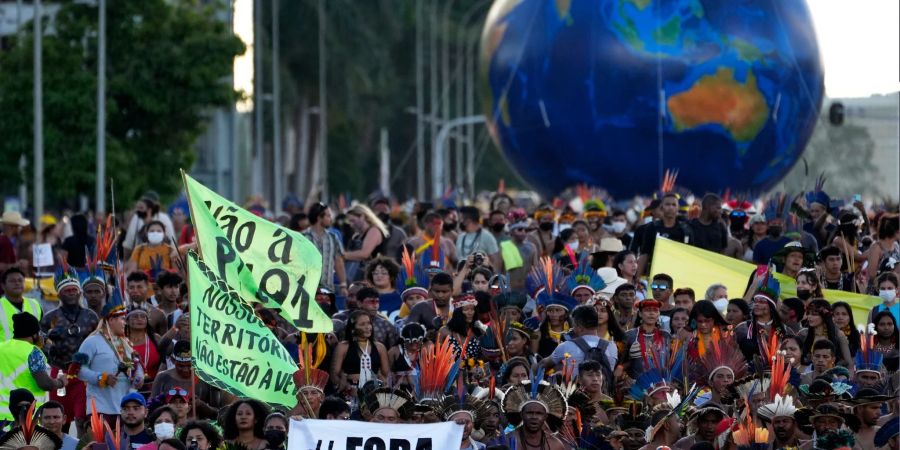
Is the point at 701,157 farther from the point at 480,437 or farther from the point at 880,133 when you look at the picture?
the point at 880,133

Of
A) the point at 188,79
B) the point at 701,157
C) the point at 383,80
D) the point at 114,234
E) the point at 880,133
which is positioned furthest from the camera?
the point at 383,80

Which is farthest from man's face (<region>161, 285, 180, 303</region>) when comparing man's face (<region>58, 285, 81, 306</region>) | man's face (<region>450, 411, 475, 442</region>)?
man's face (<region>450, 411, 475, 442</region>)

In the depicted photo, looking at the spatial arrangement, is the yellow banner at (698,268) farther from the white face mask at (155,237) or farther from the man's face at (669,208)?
the white face mask at (155,237)

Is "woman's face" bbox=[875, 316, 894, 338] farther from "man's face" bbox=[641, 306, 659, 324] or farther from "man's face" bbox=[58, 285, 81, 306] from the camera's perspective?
"man's face" bbox=[58, 285, 81, 306]

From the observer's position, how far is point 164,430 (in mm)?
13273

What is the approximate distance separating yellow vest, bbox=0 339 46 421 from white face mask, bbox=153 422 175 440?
62.3 inches

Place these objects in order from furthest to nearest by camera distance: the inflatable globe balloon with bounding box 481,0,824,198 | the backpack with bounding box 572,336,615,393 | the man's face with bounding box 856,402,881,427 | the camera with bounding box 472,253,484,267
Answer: the inflatable globe balloon with bounding box 481,0,824,198, the camera with bounding box 472,253,484,267, the backpack with bounding box 572,336,615,393, the man's face with bounding box 856,402,881,427

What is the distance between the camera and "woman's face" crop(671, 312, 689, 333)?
52.1ft

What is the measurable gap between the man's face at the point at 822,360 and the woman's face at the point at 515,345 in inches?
72.4

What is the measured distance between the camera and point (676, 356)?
14906 mm

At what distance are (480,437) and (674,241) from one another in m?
6.21

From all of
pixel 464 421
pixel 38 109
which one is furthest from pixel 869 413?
pixel 38 109

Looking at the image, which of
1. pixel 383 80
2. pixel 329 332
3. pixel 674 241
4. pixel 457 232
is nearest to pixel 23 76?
pixel 457 232

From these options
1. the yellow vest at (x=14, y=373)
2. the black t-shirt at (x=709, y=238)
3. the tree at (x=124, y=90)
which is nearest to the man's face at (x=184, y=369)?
the yellow vest at (x=14, y=373)
